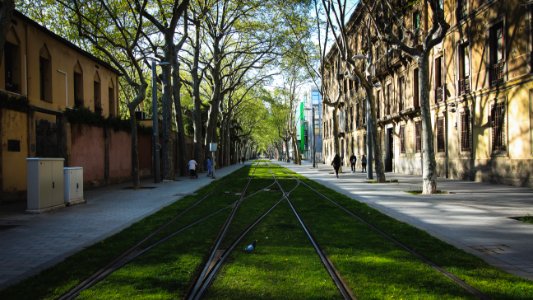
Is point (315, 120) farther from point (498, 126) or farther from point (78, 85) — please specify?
point (498, 126)

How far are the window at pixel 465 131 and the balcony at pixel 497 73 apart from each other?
9.60ft

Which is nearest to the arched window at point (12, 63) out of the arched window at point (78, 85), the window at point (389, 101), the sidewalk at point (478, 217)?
the arched window at point (78, 85)

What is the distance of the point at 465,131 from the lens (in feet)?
79.9

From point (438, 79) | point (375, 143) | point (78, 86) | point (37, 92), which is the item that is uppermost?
point (438, 79)

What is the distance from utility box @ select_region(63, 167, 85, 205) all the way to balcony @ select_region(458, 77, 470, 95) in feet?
63.2

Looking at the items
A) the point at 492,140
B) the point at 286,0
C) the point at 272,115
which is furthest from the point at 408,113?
the point at 272,115

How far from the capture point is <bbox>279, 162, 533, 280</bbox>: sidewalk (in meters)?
7.12

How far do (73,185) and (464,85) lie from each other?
1979 cm

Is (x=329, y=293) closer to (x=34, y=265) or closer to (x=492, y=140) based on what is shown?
(x=34, y=265)

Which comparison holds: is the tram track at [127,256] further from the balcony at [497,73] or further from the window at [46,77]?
the balcony at [497,73]

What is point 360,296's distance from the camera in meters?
4.91

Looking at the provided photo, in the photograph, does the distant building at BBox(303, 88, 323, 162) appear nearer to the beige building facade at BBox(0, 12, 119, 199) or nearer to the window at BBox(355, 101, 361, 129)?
the window at BBox(355, 101, 361, 129)

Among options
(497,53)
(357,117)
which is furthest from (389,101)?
(497,53)

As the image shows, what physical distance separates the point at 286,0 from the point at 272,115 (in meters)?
45.7
